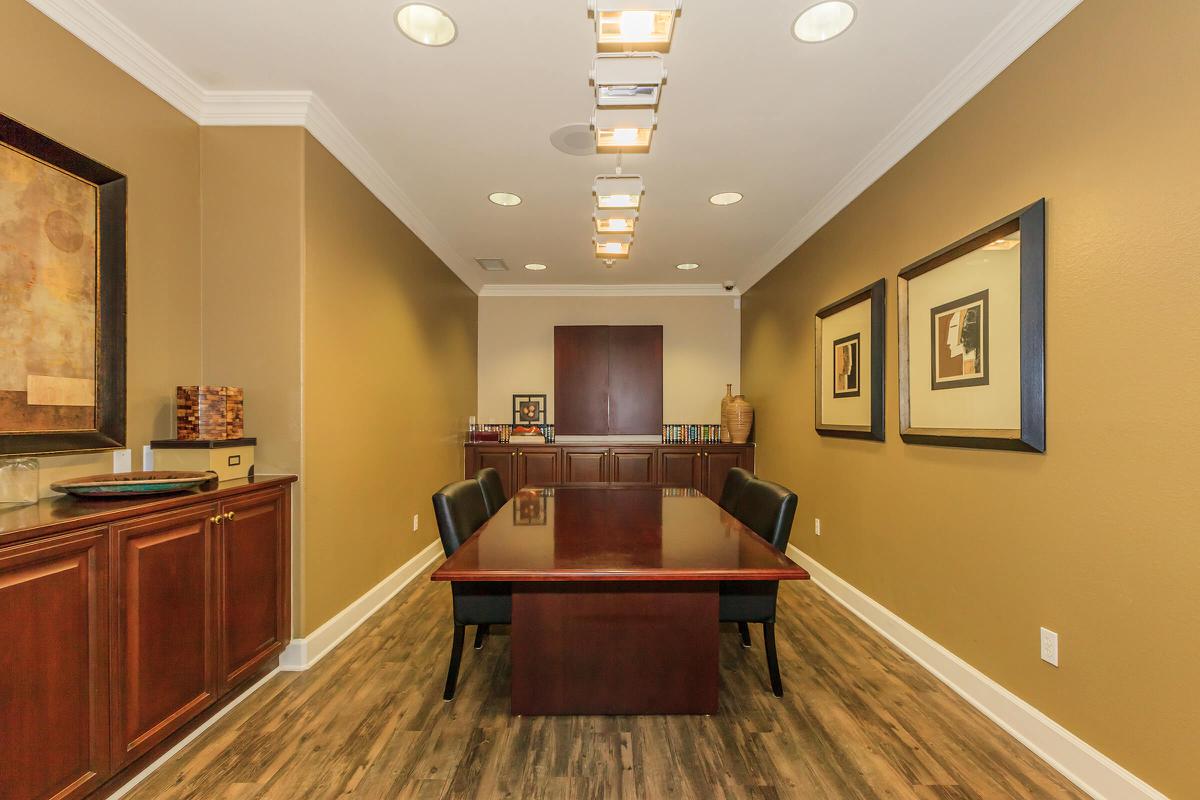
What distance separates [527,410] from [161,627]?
4614 mm

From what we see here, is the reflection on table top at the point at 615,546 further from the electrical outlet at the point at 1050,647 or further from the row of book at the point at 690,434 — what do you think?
the row of book at the point at 690,434

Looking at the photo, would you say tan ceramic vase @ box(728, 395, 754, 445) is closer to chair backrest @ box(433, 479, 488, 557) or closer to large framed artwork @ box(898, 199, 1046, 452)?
large framed artwork @ box(898, 199, 1046, 452)

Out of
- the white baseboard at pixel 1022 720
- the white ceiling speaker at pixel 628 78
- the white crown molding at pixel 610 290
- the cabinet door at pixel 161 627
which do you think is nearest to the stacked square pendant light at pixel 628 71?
the white ceiling speaker at pixel 628 78

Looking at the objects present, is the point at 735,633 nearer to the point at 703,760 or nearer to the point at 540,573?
the point at 703,760

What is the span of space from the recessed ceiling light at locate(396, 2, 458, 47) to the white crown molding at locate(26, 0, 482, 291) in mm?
760

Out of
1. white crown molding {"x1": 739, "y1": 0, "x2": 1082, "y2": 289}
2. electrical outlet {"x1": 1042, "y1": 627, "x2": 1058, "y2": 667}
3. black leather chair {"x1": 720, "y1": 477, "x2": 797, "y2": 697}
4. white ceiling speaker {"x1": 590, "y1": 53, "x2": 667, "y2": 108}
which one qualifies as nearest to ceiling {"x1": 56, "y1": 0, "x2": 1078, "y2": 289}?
white crown molding {"x1": 739, "y1": 0, "x2": 1082, "y2": 289}

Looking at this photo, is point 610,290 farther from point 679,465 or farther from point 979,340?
point 979,340

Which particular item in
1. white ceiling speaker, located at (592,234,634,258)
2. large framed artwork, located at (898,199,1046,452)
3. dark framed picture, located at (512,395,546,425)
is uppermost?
white ceiling speaker, located at (592,234,634,258)

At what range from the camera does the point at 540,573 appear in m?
1.63

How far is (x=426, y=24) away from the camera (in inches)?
83.5

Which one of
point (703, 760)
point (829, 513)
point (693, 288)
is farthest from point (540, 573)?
point (693, 288)

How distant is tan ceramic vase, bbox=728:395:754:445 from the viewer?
5.66 meters

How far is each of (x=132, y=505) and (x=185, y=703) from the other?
74 cm

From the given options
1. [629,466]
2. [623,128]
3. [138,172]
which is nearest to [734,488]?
[623,128]
